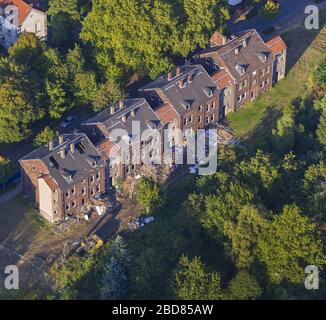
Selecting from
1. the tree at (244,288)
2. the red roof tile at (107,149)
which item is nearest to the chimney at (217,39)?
the red roof tile at (107,149)

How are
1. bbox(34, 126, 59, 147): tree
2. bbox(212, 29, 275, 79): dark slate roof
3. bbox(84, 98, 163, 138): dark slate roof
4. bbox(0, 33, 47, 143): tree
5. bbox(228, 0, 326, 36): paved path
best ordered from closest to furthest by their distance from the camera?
bbox(84, 98, 163, 138): dark slate roof → bbox(34, 126, 59, 147): tree → bbox(0, 33, 47, 143): tree → bbox(212, 29, 275, 79): dark slate roof → bbox(228, 0, 326, 36): paved path

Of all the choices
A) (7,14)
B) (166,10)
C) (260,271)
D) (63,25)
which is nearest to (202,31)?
(166,10)

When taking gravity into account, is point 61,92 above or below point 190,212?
above

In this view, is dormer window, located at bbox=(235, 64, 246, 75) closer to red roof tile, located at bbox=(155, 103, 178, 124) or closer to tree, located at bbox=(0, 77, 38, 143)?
red roof tile, located at bbox=(155, 103, 178, 124)

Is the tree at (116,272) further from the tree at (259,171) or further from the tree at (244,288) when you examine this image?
the tree at (259,171)

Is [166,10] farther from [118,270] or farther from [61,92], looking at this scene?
[118,270]

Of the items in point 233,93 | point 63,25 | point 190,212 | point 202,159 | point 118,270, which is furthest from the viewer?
point 63,25

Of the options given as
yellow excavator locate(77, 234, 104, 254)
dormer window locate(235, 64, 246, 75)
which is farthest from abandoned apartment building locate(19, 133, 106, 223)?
dormer window locate(235, 64, 246, 75)
